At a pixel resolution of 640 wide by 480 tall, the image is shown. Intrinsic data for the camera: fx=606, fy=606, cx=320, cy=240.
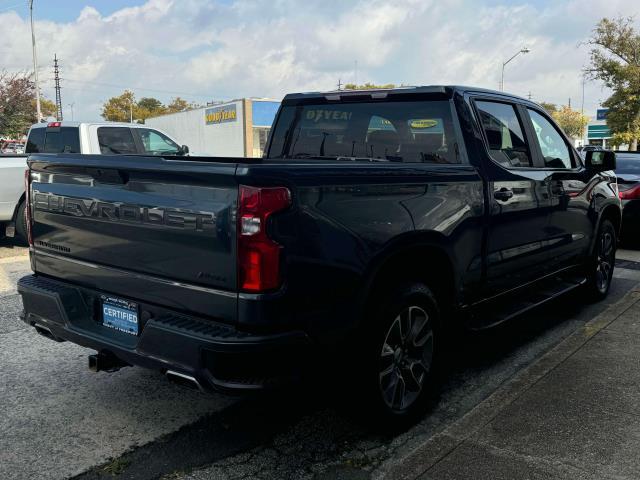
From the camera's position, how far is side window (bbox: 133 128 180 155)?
10.5 m

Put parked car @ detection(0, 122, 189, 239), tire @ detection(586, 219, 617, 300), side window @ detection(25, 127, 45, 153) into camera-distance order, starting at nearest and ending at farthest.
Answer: tire @ detection(586, 219, 617, 300)
parked car @ detection(0, 122, 189, 239)
side window @ detection(25, 127, 45, 153)

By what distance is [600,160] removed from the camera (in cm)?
545

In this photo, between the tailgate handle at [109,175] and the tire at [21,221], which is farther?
the tire at [21,221]

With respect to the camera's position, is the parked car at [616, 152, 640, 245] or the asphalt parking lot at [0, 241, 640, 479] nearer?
the asphalt parking lot at [0, 241, 640, 479]

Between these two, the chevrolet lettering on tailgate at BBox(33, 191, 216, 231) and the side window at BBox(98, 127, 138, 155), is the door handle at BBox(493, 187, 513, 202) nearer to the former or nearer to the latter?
the chevrolet lettering on tailgate at BBox(33, 191, 216, 231)

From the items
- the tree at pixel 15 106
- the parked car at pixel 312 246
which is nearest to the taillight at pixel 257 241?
the parked car at pixel 312 246

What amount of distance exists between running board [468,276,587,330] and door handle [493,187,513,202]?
2.34 ft

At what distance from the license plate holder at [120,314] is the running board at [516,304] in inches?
82.5

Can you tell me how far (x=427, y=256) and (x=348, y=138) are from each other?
4.04 ft

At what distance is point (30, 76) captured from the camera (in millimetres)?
32219

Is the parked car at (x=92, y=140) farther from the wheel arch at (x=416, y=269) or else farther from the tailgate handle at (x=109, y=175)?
the wheel arch at (x=416, y=269)

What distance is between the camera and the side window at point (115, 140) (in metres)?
10.1

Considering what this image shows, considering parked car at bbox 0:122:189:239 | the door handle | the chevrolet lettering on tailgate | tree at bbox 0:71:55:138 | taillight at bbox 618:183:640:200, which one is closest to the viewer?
the chevrolet lettering on tailgate

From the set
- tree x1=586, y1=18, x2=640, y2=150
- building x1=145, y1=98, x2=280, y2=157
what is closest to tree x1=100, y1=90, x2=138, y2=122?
building x1=145, y1=98, x2=280, y2=157
